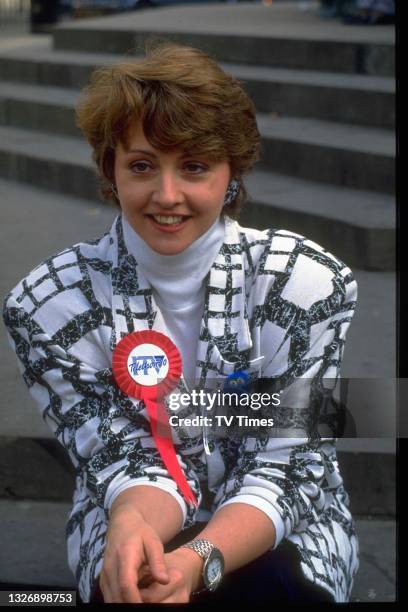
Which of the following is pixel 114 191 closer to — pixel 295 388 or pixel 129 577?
pixel 295 388

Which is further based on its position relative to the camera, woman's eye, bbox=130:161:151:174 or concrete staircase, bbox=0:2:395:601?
concrete staircase, bbox=0:2:395:601

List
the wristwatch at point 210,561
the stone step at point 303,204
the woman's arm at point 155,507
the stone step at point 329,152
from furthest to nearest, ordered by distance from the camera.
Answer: the stone step at point 329,152
the stone step at point 303,204
the woman's arm at point 155,507
the wristwatch at point 210,561

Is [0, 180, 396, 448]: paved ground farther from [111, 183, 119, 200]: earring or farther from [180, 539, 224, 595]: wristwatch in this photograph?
[111, 183, 119, 200]: earring

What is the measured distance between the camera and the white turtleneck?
2475mm

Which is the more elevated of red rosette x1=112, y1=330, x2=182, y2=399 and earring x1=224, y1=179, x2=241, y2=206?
earring x1=224, y1=179, x2=241, y2=206

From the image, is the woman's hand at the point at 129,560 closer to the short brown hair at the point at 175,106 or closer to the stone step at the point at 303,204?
the short brown hair at the point at 175,106

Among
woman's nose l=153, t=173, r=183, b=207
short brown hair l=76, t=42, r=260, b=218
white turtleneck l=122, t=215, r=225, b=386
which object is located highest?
short brown hair l=76, t=42, r=260, b=218

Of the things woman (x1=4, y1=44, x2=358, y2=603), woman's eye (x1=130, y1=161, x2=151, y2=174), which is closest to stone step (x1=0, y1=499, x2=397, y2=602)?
woman (x1=4, y1=44, x2=358, y2=603)

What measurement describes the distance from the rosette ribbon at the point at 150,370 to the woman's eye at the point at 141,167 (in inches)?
12.3

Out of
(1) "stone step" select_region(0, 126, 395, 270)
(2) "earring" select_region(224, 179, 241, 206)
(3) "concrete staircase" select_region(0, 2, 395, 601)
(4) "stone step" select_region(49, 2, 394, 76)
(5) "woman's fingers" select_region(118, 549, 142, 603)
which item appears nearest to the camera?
(5) "woman's fingers" select_region(118, 549, 142, 603)

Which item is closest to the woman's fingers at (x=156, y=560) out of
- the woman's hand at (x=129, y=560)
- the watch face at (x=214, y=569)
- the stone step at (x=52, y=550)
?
the woman's hand at (x=129, y=560)

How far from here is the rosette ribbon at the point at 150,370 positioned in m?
2.41

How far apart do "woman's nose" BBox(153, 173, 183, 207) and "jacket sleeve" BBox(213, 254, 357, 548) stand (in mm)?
284

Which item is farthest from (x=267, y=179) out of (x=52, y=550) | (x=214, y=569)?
(x=214, y=569)
